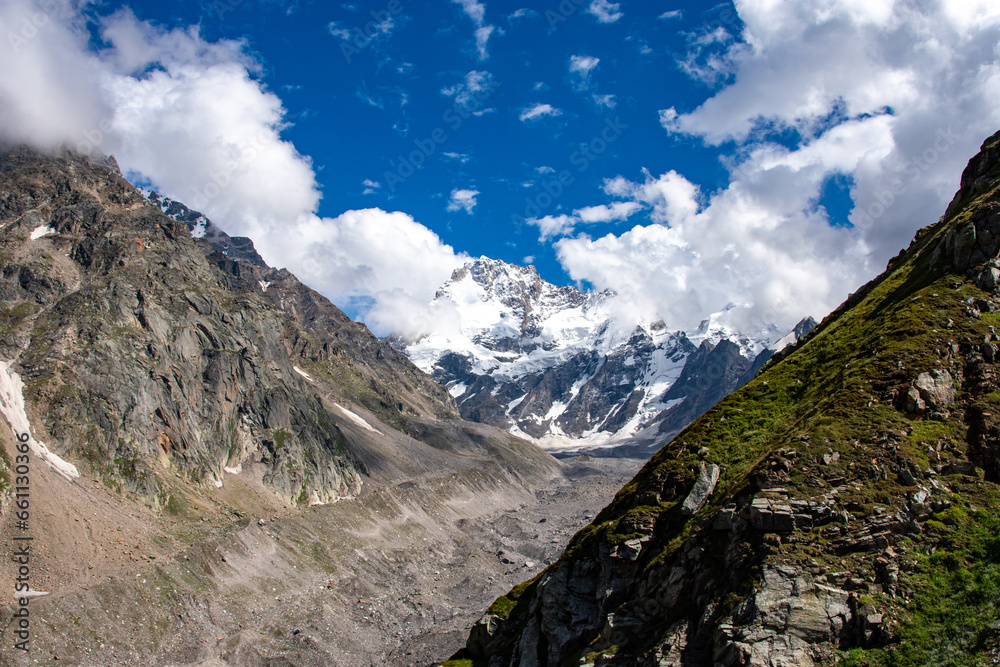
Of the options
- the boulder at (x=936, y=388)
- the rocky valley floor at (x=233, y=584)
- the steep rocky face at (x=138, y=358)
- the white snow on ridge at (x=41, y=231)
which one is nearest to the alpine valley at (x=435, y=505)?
the boulder at (x=936, y=388)

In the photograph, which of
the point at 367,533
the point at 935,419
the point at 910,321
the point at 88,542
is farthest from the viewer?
the point at 367,533

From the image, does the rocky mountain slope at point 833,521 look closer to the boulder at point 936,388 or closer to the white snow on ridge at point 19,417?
the boulder at point 936,388

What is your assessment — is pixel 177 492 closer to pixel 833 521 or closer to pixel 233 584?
pixel 233 584

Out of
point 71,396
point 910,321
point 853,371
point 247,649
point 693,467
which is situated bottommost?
point 247,649

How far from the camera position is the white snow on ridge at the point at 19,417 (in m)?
100

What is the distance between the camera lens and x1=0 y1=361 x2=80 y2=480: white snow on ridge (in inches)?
3939

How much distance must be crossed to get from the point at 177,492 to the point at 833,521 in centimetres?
12131

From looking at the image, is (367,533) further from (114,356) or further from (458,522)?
(114,356)

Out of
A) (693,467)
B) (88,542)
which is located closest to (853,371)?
(693,467)

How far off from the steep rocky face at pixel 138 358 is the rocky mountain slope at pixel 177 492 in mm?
512

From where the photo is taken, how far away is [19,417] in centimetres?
10388

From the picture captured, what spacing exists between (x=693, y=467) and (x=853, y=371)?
1054 cm

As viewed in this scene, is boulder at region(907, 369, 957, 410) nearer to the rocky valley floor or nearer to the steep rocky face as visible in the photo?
the rocky valley floor

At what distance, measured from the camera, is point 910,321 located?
3634 cm
